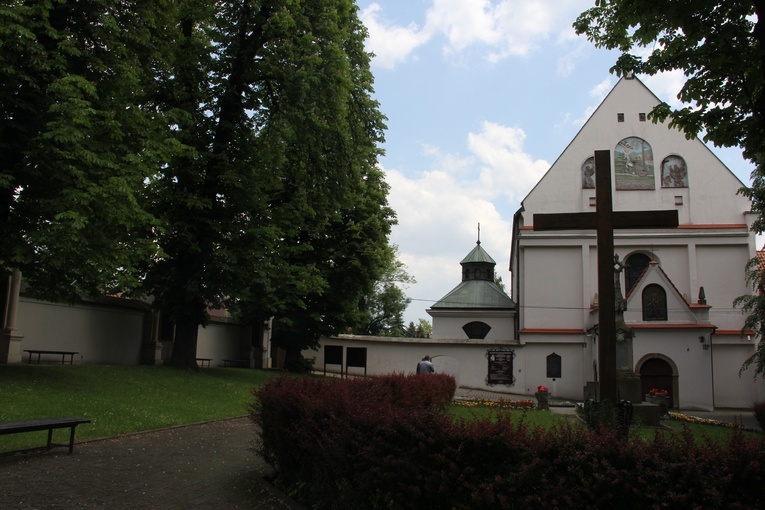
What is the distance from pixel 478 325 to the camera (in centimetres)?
4019

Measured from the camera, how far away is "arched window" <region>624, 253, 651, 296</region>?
114 ft

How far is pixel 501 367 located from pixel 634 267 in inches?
374

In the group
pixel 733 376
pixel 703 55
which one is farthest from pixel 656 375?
pixel 703 55

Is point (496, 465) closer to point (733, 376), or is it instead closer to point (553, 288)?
point (553, 288)

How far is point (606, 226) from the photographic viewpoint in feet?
26.2

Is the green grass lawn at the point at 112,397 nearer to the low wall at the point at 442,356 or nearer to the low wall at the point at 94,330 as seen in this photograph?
the low wall at the point at 94,330

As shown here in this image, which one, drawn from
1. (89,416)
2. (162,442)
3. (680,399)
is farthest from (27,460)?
(680,399)

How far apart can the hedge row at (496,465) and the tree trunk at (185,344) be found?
49.2 feet

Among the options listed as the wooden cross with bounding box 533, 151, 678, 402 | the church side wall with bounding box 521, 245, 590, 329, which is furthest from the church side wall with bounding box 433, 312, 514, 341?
the wooden cross with bounding box 533, 151, 678, 402

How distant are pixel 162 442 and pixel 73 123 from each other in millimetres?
7264

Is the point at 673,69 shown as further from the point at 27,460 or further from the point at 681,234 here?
the point at 681,234

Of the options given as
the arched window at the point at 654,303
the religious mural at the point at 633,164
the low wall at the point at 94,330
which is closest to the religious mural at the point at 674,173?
the religious mural at the point at 633,164

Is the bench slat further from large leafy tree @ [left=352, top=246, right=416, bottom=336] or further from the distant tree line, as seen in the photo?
large leafy tree @ [left=352, top=246, right=416, bottom=336]

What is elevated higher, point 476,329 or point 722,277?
point 722,277
